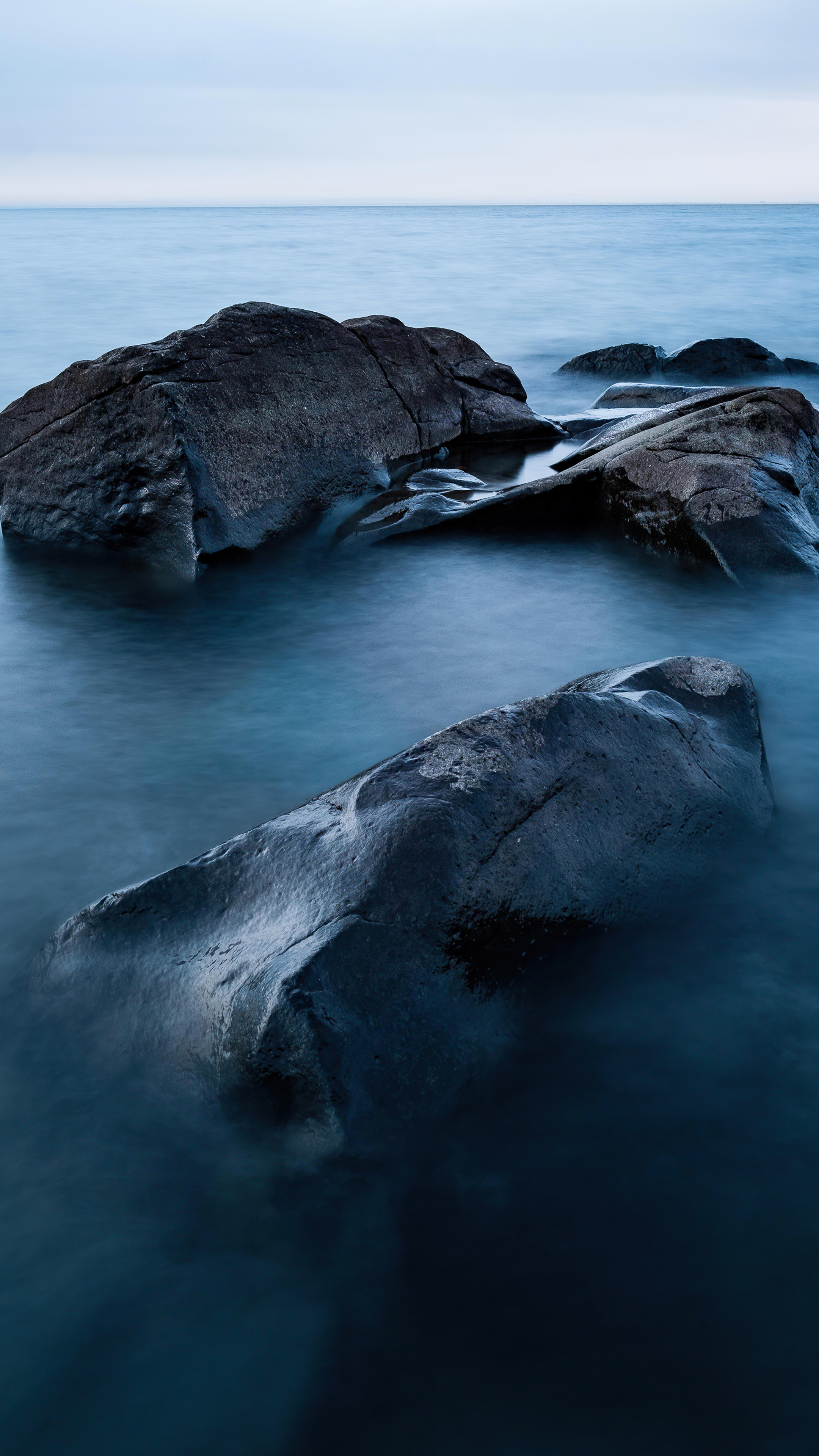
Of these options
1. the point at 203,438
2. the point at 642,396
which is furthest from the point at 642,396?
the point at 203,438

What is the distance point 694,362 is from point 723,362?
41cm

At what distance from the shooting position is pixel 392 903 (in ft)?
9.87

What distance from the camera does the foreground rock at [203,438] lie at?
717cm

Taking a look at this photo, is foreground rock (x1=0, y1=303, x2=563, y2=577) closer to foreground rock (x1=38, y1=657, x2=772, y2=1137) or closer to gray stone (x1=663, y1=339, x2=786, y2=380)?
foreground rock (x1=38, y1=657, x2=772, y2=1137)

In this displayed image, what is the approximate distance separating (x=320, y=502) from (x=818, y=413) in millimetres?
4053

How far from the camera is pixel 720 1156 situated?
9.46 feet

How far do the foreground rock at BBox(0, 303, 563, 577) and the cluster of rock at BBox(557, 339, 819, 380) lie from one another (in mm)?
7151

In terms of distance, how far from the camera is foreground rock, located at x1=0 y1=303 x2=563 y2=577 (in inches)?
282

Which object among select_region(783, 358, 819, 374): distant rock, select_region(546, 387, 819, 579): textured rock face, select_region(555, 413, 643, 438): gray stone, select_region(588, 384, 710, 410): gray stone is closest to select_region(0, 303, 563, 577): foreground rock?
select_region(546, 387, 819, 579): textured rock face

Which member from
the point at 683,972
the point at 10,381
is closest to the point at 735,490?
the point at 683,972

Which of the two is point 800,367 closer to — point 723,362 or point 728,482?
point 723,362

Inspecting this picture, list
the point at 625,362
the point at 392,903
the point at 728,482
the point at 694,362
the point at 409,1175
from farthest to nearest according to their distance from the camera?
the point at 694,362, the point at 625,362, the point at 728,482, the point at 392,903, the point at 409,1175

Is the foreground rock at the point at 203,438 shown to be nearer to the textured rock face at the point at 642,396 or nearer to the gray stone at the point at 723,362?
the textured rock face at the point at 642,396

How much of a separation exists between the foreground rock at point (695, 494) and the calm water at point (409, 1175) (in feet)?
3.71
